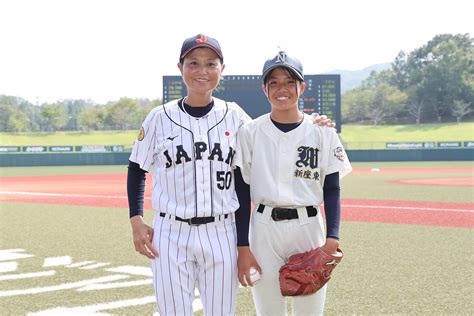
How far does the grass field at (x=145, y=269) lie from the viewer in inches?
164

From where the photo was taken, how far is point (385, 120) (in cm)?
7306

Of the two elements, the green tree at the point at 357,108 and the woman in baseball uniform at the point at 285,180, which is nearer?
the woman in baseball uniform at the point at 285,180

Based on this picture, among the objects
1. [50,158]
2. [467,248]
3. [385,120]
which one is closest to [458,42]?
[385,120]

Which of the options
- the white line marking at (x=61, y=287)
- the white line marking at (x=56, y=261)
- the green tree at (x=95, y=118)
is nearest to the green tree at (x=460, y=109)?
the green tree at (x=95, y=118)

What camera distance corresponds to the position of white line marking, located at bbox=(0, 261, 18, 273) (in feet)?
17.9

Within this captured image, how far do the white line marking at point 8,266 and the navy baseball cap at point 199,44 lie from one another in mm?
3711

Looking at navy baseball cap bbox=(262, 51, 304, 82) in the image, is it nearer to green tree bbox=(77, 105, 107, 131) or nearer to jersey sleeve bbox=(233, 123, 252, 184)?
jersey sleeve bbox=(233, 123, 252, 184)

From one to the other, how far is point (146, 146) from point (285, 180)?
66 centimetres

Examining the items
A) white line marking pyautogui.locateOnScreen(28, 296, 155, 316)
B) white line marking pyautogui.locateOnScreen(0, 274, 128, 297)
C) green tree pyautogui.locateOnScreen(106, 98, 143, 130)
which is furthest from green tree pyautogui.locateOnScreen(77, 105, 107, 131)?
white line marking pyautogui.locateOnScreen(28, 296, 155, 316)

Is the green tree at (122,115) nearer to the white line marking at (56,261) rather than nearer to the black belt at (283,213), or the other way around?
the white line marking at (56,261)

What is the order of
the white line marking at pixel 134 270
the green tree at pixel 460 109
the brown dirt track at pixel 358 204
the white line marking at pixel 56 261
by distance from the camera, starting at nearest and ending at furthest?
the white line marking at pixel 134 270 → the white line marking at pixel 56 261 → the brown dirt track at pixel 358 204 → the green tree at pixel 460 109

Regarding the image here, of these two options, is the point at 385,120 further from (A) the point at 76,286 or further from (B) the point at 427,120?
(A) the point at 76,286

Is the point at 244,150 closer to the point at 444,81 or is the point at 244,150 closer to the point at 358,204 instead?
the point at 358,204

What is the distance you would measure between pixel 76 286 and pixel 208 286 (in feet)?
8.33
